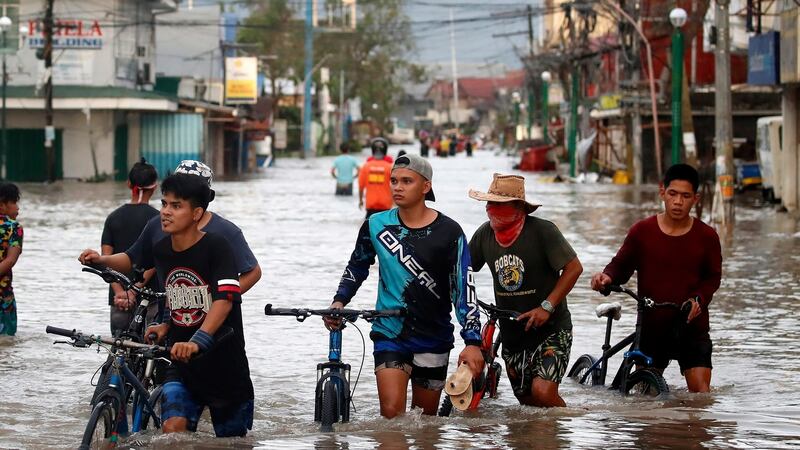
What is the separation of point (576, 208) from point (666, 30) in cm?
2473

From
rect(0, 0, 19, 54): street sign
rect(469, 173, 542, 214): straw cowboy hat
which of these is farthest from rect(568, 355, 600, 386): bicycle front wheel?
rect(0, 0, 19, 54): street sign

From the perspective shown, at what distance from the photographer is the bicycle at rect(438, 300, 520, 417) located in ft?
28.0

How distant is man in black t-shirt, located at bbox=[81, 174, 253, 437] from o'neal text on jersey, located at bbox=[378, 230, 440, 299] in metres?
1.02

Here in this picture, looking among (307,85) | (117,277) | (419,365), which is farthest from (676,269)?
(307,85)

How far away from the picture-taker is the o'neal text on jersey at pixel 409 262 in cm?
795

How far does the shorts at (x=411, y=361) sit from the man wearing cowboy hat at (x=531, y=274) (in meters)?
0.66

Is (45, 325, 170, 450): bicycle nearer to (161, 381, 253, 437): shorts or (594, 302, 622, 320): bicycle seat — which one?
(161, 381, 253, 437): shorts

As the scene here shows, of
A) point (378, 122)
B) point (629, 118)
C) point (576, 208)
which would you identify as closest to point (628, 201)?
point (576, 208)

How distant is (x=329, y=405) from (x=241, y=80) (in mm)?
65099

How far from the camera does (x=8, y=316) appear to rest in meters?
12.4

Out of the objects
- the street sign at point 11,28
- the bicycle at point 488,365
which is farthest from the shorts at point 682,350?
the street sign at point 11,28

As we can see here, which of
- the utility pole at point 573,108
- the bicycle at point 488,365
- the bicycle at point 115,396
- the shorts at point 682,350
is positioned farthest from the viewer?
the utility pole at point 573,108

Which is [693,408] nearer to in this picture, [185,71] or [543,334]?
[543,334]

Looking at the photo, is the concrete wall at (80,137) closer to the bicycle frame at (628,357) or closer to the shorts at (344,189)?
the shorts at (344,189)
